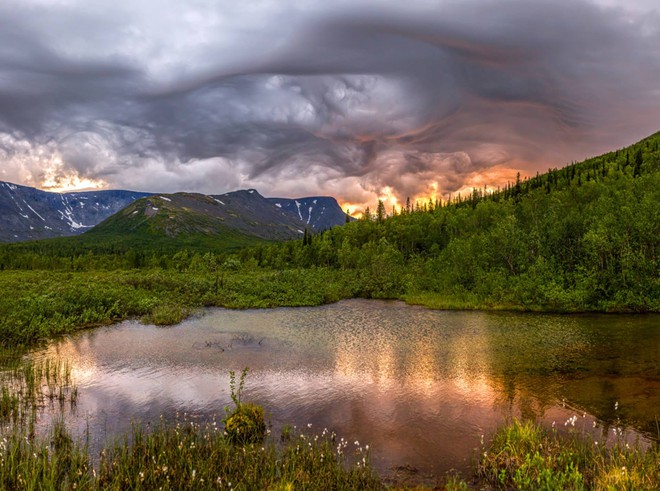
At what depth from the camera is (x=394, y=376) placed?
98.0ft

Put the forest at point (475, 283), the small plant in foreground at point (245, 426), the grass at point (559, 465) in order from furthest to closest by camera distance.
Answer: the forest at point (475, 283), the small plant in foreground at point (245, 426), the grass at point (559, 465)

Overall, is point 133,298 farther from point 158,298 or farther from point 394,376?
point 394,376

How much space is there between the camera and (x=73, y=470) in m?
14.4

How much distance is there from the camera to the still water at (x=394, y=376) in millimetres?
20750

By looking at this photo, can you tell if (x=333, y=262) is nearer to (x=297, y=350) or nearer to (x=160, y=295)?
(x=160, y=295)

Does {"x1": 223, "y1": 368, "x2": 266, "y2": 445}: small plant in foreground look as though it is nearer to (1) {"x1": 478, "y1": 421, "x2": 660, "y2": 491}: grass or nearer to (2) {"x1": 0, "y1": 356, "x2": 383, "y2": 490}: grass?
A: (2) {"x1": 0, "y1": 356, "x2": 383, "y2": 490}: grass

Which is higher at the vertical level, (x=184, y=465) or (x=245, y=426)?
(x=184, y=465)

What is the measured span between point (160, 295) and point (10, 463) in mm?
56480

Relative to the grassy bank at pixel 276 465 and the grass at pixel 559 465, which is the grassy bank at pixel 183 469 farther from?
the grass at pixel 559 465

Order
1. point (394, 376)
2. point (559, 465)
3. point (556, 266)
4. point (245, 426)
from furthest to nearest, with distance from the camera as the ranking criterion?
point (556, 266), point (394, 376), point (245, 426), point (559, 465)

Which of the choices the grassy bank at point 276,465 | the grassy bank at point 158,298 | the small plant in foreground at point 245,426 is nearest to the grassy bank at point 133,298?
the grassy bank at point 158,298

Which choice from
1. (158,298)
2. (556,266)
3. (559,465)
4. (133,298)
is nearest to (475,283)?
(556,266)

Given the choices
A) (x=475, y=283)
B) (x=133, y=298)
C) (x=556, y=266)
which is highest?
(x=556, y=266)

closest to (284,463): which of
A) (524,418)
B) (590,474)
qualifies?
(590,474)
